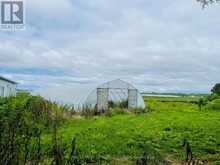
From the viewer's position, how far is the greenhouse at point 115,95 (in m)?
25.7

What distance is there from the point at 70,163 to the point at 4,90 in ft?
100

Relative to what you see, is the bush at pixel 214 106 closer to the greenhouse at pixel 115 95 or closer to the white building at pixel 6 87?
the greenhouse at pixel 115 95

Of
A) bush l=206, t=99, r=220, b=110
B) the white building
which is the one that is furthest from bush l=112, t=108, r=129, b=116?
bush l=206, t=99, r=220, b=110

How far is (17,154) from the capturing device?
7.93 ft

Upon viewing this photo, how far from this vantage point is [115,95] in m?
26.9

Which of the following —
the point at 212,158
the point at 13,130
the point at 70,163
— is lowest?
the point at 212,158

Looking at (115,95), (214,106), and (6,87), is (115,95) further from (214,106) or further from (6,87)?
(6,87)

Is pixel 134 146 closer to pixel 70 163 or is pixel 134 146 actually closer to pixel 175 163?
pixel 175 163

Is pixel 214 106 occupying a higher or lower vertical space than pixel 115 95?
lower

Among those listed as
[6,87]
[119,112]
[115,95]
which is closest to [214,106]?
[115,95]

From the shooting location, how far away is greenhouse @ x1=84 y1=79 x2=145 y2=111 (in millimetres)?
25719

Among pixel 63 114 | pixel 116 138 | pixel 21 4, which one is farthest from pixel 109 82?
pixel 116 138

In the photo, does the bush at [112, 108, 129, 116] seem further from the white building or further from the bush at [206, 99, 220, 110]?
the bush at [206, 99, 220, 110]

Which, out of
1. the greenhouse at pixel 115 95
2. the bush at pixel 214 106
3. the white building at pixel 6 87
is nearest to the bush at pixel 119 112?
the greenhouse at pixel 115 95
